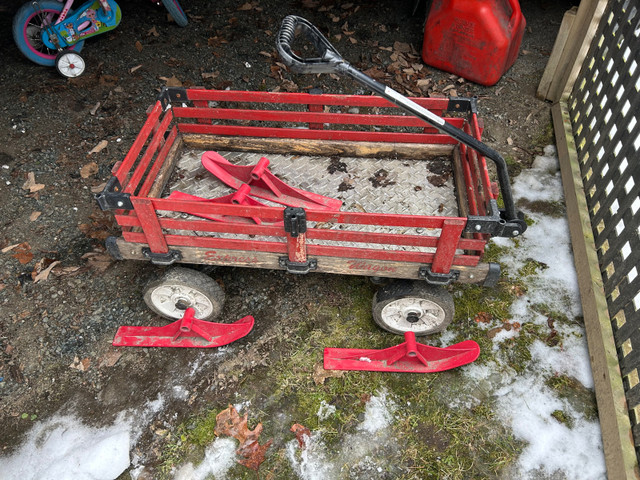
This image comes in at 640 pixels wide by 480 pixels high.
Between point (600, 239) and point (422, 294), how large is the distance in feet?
6.74

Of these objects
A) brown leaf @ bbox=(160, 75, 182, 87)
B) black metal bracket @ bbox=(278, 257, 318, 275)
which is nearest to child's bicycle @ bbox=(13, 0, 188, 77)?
brown leaf @ bbox=(160, 75, 182, 87)

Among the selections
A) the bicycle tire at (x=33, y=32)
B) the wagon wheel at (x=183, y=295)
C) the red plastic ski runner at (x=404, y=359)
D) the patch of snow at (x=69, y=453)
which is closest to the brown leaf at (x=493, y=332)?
the red plastic ski runner at (x=404, y=359)

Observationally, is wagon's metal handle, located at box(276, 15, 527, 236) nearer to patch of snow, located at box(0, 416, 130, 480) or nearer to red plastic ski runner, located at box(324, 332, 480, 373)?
red plastic ski runner, located at box(324, 332, 480, 373)

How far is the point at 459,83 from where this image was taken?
22.9 ft

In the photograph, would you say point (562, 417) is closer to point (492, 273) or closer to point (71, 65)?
point (492, 273)

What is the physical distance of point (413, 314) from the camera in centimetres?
394

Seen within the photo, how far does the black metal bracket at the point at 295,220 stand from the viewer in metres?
3.20

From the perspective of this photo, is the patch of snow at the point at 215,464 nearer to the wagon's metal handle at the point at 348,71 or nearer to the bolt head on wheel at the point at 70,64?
the wagon's metal handle at the point at 348,71

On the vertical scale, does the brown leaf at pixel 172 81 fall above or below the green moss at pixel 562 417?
above

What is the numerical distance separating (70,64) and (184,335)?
4.68 meters

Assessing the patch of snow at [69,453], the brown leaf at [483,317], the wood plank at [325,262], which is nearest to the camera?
the patch of snow at [69,453]

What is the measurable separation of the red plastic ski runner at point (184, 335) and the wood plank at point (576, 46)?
499 centimetres

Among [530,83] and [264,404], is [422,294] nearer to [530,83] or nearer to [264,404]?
[264,404]

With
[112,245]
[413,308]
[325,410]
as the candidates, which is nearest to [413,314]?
[413,308]
